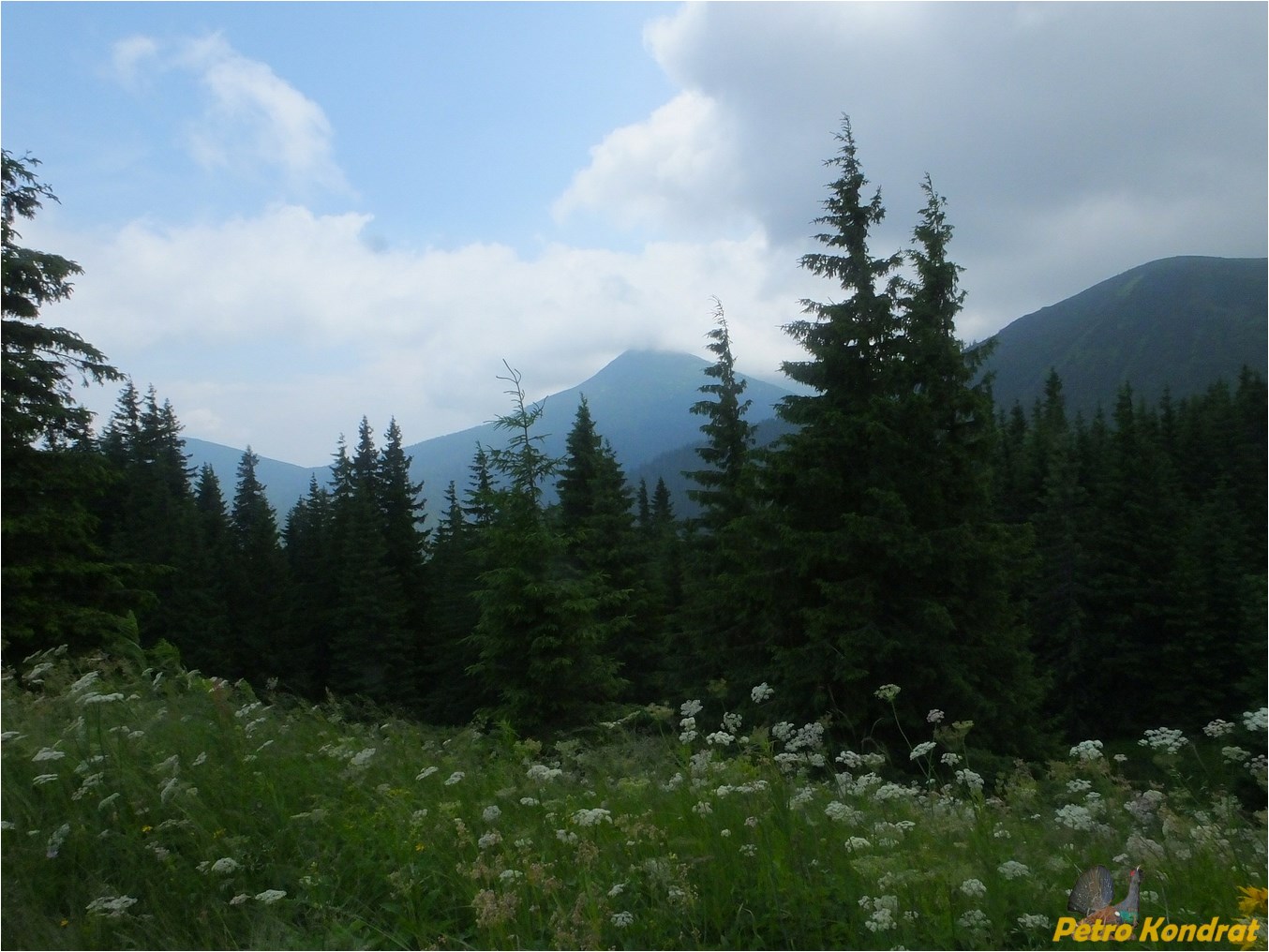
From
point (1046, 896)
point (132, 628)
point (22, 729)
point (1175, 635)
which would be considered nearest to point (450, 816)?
point (1046, 896)

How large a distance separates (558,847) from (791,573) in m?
11.8

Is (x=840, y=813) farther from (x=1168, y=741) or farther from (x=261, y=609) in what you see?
(x=261, y=609)

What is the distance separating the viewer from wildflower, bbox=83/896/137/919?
3.35 m

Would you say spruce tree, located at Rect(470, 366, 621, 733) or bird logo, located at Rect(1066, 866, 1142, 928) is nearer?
bird logo, located at Rect(1066, 866, 1142, 928)

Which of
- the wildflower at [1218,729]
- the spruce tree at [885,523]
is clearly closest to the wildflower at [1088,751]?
the wildflower at [1218,729]

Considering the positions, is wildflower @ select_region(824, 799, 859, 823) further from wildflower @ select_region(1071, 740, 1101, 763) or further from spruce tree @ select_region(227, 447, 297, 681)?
spruce tree @ select_region(227, 447, 297, 681)

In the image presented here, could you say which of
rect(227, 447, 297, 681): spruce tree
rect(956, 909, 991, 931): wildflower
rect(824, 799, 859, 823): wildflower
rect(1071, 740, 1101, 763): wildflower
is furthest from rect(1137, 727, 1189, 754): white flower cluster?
rect(227, 447, 297, 681): spruce tree

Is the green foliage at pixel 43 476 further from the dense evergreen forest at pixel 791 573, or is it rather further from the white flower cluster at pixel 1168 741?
the white flower cluster at pixel 1168 741

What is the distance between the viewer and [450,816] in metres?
3.86

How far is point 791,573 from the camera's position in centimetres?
1495

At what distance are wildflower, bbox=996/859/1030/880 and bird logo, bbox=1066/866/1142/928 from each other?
0.60 feet

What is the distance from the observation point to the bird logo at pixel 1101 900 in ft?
9.37

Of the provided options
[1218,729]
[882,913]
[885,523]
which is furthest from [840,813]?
[885,523]

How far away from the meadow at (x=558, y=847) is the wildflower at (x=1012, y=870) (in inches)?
0.5
